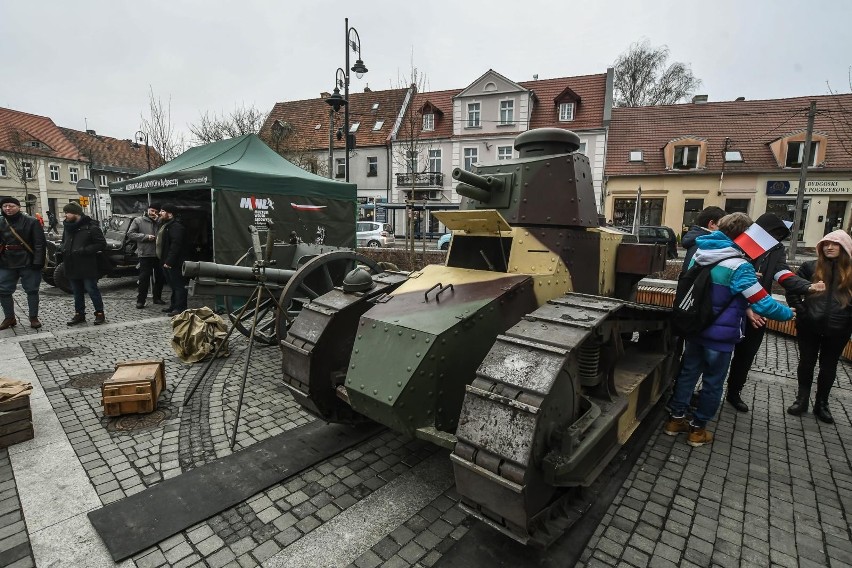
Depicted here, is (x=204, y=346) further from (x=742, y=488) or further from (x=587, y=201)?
(x=742, y=488)

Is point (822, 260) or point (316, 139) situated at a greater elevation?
point (316, 139)

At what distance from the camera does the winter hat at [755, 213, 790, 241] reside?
15.1 ft

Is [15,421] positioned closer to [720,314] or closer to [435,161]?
[720,314]

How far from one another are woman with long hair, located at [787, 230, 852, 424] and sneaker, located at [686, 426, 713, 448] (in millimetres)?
1435

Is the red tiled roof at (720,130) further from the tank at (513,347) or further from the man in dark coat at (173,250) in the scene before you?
the tank at (513,347)

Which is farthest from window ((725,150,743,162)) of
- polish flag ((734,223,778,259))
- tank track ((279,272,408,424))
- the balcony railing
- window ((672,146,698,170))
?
tank track ((279,272,408,424))

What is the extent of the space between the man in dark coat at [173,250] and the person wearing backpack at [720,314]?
26.3 feet

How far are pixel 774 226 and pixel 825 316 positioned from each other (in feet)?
3.26

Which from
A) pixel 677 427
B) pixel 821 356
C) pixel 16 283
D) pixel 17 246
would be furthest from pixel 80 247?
pixel 821 356

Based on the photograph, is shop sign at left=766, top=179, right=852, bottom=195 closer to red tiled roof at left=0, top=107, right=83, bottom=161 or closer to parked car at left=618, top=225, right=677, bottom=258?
parked car at left=618, top=225, right=677, bottom=258

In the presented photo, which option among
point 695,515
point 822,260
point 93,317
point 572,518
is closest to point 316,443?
point 572,518

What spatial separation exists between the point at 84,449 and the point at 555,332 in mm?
3986

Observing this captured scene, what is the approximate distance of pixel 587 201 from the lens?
168 inches

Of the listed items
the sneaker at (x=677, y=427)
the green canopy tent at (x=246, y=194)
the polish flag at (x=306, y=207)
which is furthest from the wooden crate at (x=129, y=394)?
the polish flag at (x=306, y=207)
